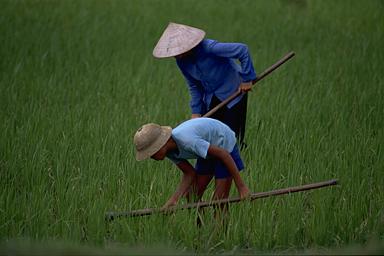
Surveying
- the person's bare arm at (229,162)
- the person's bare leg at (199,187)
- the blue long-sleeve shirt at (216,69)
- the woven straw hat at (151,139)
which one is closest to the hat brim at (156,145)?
the woven straw hat at (151,139)

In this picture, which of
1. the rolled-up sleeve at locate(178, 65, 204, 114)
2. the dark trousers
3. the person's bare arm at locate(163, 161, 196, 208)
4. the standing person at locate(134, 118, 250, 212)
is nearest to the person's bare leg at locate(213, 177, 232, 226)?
the standing person at locate(134, 118, 250, 212)

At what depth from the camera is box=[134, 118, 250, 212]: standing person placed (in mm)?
3576

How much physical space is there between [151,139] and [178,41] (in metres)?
0.75

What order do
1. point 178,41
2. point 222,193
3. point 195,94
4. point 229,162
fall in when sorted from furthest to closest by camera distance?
1. point 195,94
2. point 178,41
3. point 222,193
4. point 229,162

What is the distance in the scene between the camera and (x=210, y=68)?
4227 millimetres

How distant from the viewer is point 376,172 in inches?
182

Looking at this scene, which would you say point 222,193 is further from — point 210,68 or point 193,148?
point 210,68

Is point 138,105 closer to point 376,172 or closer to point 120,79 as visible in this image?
point 120,79

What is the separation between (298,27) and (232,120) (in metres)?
5.65

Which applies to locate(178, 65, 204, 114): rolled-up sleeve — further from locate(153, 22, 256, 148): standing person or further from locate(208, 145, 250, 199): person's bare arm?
locate(208, 145, 250, 199): person's bare arm

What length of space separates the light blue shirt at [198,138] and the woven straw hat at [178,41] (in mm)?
519

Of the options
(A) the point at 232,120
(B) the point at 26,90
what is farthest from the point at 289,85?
(A) the point at 232,120

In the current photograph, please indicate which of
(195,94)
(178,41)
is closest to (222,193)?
(195,94)

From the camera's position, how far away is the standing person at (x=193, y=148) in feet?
11.7
